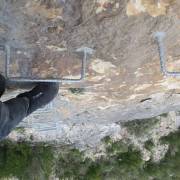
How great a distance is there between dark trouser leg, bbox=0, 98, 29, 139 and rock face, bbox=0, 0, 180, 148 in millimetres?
140

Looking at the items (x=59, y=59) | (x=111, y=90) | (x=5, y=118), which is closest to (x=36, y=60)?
(x=59, y=59)

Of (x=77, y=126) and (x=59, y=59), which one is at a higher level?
(x=59, y=59)

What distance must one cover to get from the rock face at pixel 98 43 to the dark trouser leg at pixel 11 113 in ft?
0.46

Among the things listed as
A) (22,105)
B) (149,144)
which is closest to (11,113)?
(22,105)

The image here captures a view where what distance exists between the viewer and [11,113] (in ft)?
4.92

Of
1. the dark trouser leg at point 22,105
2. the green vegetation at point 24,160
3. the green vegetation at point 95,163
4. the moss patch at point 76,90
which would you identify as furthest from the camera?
the green vegetation at point 95,163

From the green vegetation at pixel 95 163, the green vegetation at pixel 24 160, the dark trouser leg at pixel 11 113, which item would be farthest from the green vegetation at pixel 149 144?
the dark trouser leg at pixel 11 113

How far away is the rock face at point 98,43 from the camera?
1.32 m

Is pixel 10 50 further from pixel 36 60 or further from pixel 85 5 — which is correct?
pixel 85 5

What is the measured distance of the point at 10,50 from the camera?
151 centimetres

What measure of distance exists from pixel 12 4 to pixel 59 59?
14.6 inches

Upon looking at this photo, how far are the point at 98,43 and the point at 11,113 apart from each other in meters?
0.44

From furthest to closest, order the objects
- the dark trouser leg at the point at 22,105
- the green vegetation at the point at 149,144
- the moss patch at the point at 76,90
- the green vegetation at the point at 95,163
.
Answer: the green vegetation at the point at 149,144 → the green vegetation at the point at 95,163 → the moss patch at the point at 76,90 → the dark trouser leg at the point at 22,105

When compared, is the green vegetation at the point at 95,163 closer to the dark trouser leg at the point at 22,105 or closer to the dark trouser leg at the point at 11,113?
the dark trouser leg at the point at 22,105
